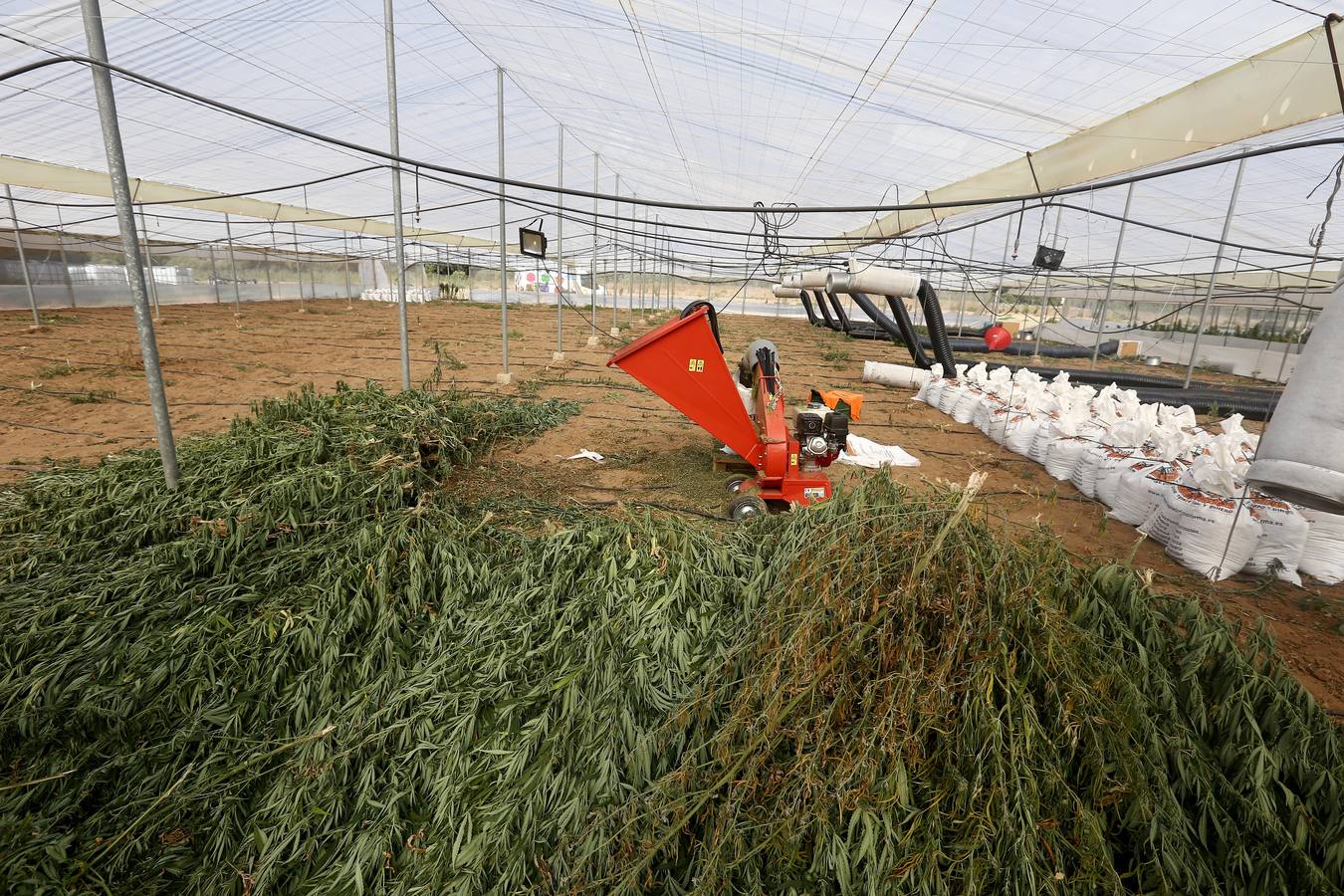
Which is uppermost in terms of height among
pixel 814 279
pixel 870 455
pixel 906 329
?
pixel 814 279

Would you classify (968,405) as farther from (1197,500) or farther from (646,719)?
(646,719)

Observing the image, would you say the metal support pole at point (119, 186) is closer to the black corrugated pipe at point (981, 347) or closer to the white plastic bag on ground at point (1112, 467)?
the white plastic bag on ground at point (1112, 467)

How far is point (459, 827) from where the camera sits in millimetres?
2408

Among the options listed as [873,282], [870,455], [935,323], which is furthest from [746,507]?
[935,323]

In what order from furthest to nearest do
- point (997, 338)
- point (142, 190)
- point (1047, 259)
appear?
point (997, 338), point (142, 190), point (1047, 259)

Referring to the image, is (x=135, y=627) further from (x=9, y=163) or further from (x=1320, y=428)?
(x=9, y=163)

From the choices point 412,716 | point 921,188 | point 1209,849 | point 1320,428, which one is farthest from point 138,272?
point 921,188

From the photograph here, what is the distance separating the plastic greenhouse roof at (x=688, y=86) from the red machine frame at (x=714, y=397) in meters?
2.75

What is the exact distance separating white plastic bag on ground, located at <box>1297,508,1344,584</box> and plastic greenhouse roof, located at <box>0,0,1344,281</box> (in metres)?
3.90

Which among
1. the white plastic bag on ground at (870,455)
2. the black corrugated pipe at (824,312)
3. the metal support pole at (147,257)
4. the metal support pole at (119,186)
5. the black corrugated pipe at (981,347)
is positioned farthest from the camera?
the black corrugated pipe at (981,347)

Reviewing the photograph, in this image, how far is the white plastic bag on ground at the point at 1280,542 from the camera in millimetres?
4215

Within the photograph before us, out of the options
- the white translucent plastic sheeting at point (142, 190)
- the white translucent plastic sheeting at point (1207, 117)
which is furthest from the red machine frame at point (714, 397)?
the white translucent plastic sheeting at point (142, 190)

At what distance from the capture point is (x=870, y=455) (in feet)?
22.6

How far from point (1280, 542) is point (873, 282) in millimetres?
4013
